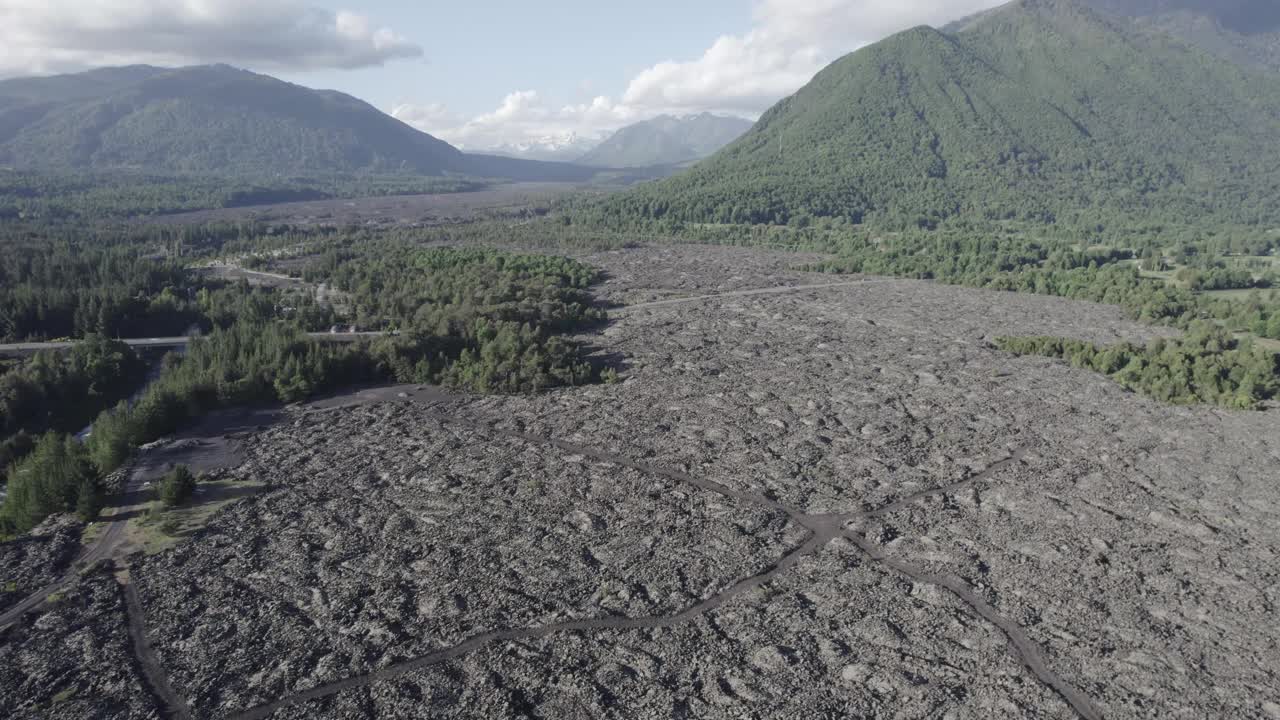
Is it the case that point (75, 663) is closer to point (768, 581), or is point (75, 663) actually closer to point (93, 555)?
point (93, 555)

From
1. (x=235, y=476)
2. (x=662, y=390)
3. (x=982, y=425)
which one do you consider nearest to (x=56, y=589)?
(x=235, y=476)

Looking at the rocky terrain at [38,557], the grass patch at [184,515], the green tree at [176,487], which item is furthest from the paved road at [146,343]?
the rocky terrain at [38,557]

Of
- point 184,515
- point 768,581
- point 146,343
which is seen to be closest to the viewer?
point 768,581

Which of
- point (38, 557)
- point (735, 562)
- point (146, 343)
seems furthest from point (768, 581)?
point (146, 343)

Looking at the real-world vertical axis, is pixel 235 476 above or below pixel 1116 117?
below

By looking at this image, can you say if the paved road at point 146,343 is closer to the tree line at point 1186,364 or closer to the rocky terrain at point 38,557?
the rocky terrain at point 38,557

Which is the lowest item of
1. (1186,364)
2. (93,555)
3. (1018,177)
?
(93,555)

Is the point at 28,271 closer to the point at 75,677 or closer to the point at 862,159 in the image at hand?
the point at 75,677

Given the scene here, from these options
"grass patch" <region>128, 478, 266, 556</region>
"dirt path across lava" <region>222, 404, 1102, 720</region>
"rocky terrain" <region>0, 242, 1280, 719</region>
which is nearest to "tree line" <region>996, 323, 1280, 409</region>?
"rocky terrain" <region>0, 242, 1280, 719</region>
